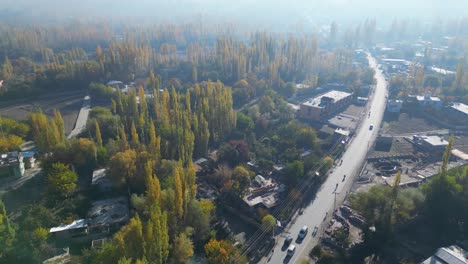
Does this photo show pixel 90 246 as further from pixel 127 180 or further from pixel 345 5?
pixel 345 5

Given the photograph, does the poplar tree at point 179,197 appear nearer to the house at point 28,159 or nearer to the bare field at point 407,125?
the house at point 28,159

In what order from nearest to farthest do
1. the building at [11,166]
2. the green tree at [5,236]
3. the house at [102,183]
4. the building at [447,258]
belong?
1. the green tree at [5,236]
2. the building at [447,258]
3. the house at [102,183]
4. the building at [11,166]

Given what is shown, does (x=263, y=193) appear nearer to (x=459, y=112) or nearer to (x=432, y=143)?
(x=432, y=143)

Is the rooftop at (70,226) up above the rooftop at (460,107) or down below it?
below

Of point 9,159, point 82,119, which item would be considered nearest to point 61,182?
point 9,159

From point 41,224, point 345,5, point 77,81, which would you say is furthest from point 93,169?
point 345,5

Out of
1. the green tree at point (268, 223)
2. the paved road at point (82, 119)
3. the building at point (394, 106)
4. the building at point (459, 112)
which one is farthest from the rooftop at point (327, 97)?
the paved road at point (82, 119)
